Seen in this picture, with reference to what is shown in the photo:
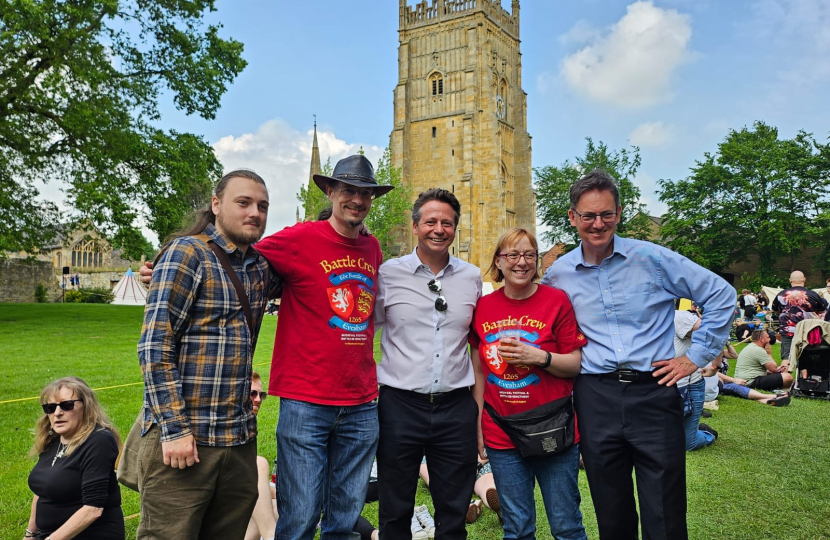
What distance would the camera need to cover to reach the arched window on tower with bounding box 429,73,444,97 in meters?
51.5

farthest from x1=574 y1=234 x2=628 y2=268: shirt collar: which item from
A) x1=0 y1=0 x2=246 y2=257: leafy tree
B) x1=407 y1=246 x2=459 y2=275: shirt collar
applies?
x1=0 y1=0 x2=246 y2=257: leafy tree

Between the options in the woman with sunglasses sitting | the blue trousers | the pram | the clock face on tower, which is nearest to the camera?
the blue trousers

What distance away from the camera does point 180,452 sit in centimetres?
250

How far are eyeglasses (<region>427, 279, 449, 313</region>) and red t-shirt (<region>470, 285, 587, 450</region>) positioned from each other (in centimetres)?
25

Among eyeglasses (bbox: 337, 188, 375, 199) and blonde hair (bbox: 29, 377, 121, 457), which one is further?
blonde hair (bbox: 29, 377, 121, 457)

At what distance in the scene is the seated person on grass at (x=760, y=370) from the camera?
33.8 feet

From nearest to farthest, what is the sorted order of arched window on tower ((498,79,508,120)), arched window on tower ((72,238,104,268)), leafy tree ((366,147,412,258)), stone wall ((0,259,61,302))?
stone wall ((0,259,61,302))
leafy tree ((366,147,412,258))
arched window on tower ((498,79,508,120))
arched window on tower ((72,238,104,268))

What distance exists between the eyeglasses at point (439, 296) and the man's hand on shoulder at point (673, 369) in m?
1.16

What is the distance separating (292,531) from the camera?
3037 millimetres

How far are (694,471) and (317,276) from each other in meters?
4.76

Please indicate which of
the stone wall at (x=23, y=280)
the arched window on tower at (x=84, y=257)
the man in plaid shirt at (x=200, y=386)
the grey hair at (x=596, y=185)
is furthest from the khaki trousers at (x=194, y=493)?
the arched window on tower at (x=84, y=257)

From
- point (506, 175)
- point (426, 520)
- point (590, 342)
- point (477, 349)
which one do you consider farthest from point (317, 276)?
point (506, 175)

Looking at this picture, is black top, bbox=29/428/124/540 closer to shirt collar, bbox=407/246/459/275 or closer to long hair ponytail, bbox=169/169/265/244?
long hair ponytail, bbox=169/169/265/244

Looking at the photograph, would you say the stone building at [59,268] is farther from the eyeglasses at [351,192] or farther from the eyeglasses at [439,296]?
the eyeglasses at [439,296]
